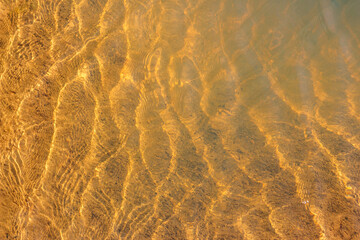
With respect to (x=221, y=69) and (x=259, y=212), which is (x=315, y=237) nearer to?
(x=259, y=212)

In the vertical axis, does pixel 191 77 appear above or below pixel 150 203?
above

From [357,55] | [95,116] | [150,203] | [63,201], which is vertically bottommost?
[150,203]

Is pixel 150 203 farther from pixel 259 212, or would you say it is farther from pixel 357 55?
pixel 357 55

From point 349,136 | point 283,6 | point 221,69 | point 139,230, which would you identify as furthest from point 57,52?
point 349,136

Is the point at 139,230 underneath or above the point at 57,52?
underneath

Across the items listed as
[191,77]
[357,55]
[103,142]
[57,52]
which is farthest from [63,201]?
[357,55]

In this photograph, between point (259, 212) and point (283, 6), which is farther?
point (283, 6)
